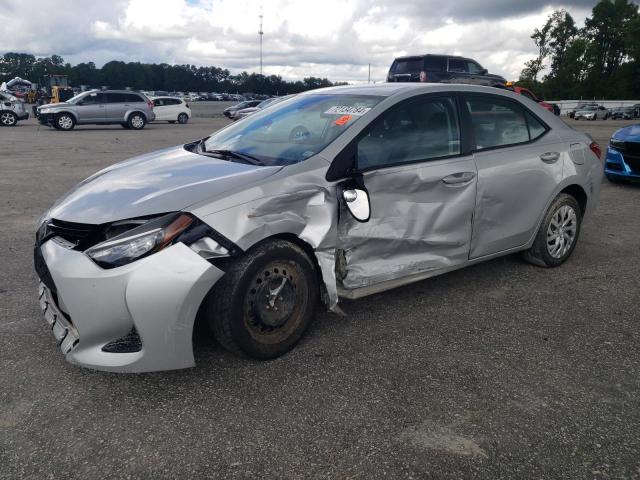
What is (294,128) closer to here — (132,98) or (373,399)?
(373,399)

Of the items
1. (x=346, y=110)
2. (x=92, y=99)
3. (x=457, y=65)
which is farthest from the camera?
(x=92, y=99)

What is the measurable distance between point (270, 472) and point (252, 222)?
1.21 meters

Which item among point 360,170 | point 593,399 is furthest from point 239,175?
point 593,399

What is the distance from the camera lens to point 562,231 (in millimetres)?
4605

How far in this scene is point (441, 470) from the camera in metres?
2.19

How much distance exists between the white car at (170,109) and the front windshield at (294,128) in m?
25.0

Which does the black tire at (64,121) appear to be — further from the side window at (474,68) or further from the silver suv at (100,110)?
the side window at (474,68)

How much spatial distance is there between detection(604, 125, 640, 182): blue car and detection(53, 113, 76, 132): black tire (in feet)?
64.8

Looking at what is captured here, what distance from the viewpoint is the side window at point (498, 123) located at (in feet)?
12.9

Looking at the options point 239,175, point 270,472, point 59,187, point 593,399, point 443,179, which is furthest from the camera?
point 59,187

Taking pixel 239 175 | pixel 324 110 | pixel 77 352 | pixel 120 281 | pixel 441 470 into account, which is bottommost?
pixel 441 470

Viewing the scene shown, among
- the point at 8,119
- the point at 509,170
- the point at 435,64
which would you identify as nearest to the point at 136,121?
the point at 8,119

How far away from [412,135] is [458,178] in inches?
17.8

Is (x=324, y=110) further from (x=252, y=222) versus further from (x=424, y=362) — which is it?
(x=424, y=362)
